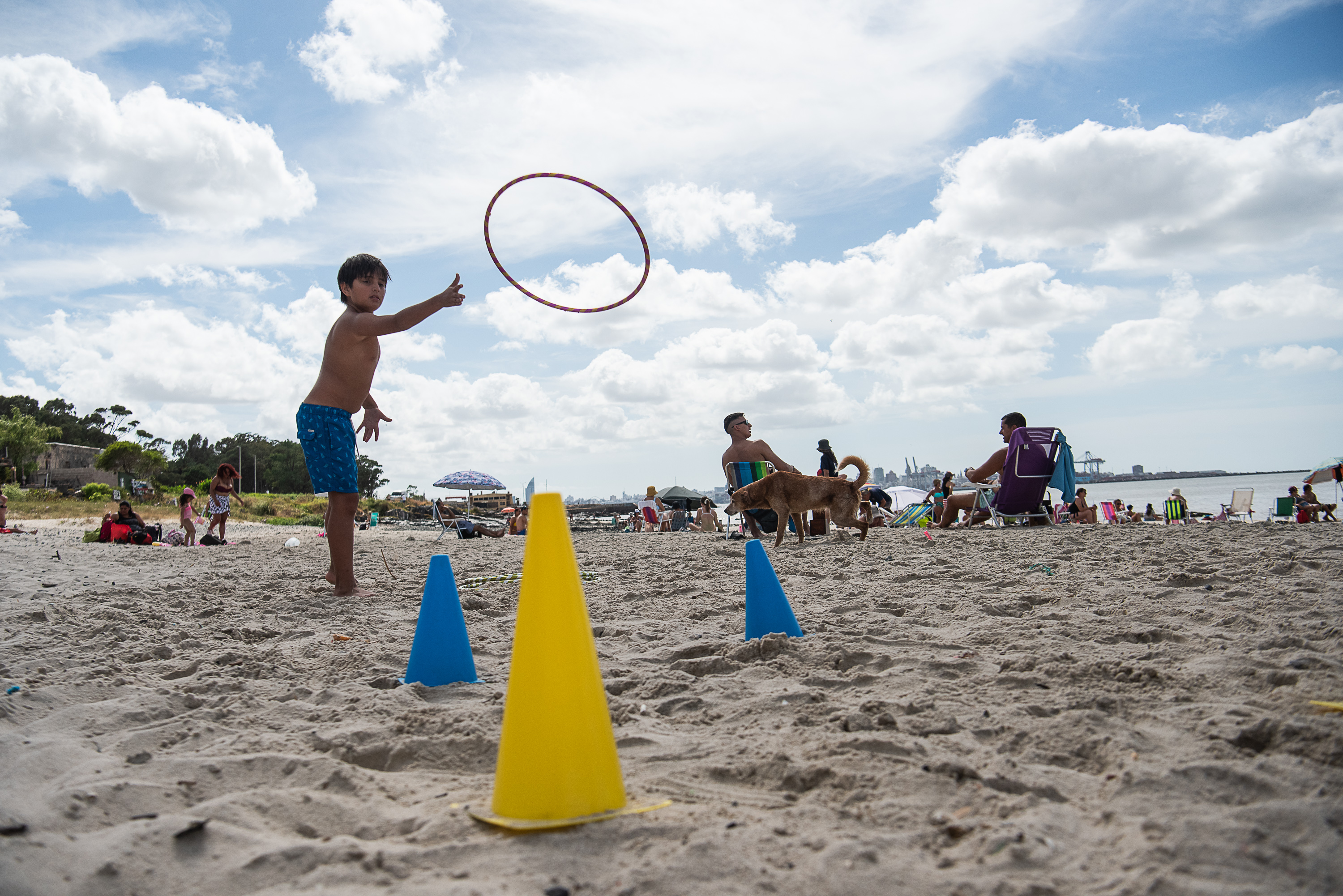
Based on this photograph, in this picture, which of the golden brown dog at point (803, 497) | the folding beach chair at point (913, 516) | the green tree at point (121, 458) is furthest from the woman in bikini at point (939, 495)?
the green tree at point (121, 458)

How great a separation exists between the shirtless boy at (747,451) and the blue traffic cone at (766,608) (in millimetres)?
5854

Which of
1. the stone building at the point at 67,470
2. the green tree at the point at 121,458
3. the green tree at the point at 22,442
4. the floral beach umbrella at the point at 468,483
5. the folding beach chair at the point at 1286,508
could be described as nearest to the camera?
the folding beach chair at the point at 1286,508

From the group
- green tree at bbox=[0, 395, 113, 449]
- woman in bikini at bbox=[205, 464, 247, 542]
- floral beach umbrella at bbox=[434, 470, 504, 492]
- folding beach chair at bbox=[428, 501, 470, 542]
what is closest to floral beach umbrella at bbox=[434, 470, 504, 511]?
floral beach umbrella at bbox=[434, 470, 504, 492]

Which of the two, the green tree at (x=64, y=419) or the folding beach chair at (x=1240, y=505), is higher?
the green tree at (x=64, y=419)

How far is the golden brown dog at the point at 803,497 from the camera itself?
7652 millimetres

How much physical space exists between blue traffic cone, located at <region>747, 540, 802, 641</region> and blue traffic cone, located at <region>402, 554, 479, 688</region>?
123 cm

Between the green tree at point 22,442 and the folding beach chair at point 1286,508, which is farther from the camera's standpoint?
the green tree at point 22,442

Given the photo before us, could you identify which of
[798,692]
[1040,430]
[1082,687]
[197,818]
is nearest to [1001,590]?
[1082,687]

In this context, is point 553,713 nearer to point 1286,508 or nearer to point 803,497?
point 803,497

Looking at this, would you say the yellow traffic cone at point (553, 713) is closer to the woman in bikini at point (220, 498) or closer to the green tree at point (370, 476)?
the woman in bikini at point (220, 498)

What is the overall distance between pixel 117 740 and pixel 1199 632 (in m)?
3.73

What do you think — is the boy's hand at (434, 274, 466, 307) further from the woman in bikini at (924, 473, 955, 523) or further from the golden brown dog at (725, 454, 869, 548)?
the woman in bikini at (924, 473, 955, 523)

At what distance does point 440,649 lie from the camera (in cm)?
277

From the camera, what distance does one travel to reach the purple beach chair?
8.73m
